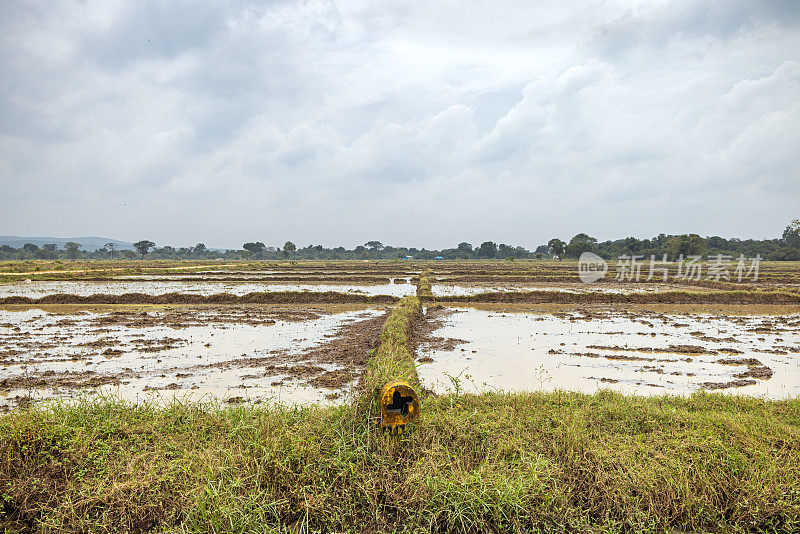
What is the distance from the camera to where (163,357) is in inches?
399

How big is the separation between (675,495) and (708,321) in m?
16.4

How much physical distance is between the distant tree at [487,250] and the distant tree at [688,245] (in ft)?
168

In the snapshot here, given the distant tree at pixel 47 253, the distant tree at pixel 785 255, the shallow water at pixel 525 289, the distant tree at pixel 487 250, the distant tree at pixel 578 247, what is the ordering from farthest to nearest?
the distant tree at pixel 487 250 → the distant tree at pixel 47 253 → the distant tree at pixel 578 247 → the distant tree at pixel 785 255 → the shallow water at pixel 525 289

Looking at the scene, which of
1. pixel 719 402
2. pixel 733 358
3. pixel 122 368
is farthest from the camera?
pixel 733 358

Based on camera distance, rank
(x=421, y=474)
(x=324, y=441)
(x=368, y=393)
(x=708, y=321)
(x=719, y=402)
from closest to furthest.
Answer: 1. (x=421, y=474)
2. (x=324, y=441)
3. (x=368, y=393)
4. (x=719, y=402)
5. (x=708, y=321)

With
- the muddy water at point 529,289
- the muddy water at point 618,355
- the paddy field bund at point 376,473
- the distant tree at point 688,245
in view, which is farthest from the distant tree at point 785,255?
the paddy field bund at point 376,473

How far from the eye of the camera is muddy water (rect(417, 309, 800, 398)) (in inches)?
324

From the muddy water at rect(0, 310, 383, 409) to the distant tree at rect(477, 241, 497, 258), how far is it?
4251 inches

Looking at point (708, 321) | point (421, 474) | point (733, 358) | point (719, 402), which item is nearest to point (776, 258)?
point (708, 321)

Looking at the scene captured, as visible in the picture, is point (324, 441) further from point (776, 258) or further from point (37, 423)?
point (776, 258)

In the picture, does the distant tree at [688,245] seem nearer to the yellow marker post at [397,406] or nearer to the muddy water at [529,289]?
the muddy water at [529,289]

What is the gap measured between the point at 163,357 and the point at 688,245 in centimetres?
8346

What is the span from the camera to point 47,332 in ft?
43.4

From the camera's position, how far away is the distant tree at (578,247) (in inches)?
3578
